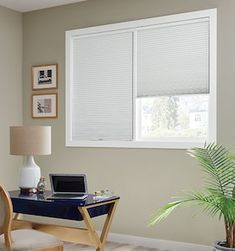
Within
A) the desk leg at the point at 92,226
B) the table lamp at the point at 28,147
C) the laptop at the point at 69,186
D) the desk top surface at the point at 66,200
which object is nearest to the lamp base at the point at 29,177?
the table lamp at the point at 28,147

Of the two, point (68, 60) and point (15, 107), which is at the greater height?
point (68, 60)

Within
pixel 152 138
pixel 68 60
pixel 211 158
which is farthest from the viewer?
pixel 68 60

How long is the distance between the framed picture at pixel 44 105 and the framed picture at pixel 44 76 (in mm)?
110

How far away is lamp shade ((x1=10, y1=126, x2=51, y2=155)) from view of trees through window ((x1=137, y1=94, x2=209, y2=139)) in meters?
1.13

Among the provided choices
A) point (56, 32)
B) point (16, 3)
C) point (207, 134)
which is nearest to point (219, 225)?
point (207, 134)

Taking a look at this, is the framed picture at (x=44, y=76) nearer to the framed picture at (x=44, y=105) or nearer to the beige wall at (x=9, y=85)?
the framed picture at (x=44, y=105)

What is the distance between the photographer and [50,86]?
506cm

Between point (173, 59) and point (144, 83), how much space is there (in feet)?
1.31

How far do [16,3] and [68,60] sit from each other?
90 centimetres

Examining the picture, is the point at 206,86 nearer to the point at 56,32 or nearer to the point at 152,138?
the point at 152,138

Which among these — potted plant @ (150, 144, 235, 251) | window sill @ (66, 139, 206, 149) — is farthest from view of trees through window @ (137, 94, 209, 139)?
potted plant @ (150, 144, 235, 251)

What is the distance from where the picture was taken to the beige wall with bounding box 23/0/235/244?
3980 mm

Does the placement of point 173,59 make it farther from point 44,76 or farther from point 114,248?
point 114,248

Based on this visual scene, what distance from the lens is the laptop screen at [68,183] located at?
11.8 ft
